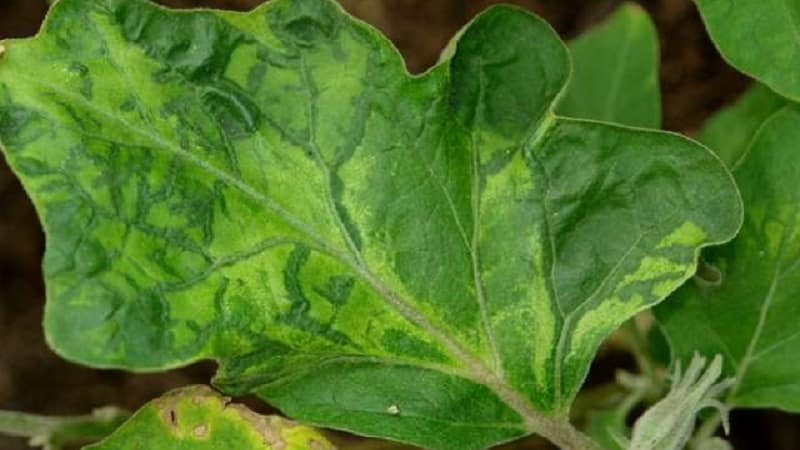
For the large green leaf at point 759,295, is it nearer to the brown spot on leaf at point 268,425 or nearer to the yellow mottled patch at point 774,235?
the yellow mottled patch at point 774,235


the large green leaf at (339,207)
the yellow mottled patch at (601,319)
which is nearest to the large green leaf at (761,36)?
the large green leaf at (339,207)

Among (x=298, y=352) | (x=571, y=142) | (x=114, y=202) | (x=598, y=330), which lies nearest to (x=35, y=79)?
(x=114, y=202)

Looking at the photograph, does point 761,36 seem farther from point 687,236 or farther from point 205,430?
point 205,430

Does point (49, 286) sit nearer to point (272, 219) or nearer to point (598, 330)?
point (272, 219)

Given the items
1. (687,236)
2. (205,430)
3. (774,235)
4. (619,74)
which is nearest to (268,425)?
(205,430)

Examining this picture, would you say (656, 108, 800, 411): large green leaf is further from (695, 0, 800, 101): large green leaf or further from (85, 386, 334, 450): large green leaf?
(85, 386, 334, 450): large green leaf
